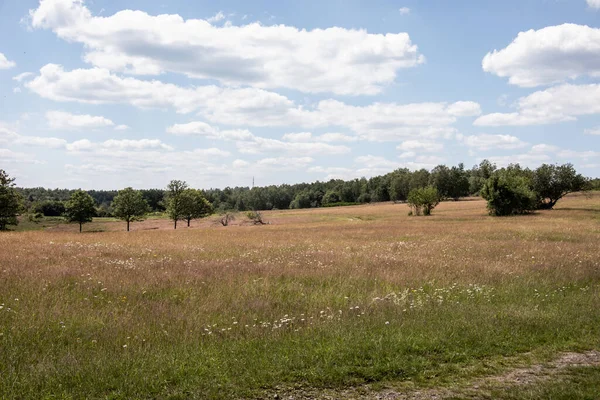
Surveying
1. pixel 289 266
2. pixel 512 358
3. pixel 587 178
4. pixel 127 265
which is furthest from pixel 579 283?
pixel 587 178

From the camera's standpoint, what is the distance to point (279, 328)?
8758 millimetres

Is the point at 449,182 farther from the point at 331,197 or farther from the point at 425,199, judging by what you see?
the point at 425,199

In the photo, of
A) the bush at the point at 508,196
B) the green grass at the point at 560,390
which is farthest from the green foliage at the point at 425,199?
the green grass at the point at 560,390

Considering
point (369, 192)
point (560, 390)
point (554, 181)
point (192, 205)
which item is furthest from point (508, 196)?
point (369, 192)

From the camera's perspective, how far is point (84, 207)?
70750mm

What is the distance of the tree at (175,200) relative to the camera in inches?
3014

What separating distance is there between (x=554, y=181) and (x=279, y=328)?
77267 mm

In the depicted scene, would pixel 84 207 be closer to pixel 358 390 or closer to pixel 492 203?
pixel 492 203

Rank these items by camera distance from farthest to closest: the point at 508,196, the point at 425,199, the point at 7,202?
1. the point at 425,199
2. the point at 508,196
3. the point at 7,202

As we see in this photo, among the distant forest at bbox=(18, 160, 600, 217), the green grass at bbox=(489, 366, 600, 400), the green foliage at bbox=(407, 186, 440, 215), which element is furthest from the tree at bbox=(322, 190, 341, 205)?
the green grass at bbox=(489, 366, 600, 400)

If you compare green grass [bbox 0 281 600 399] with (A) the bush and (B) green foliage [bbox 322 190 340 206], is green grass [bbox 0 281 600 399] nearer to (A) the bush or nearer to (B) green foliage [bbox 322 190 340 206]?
(A) the bush

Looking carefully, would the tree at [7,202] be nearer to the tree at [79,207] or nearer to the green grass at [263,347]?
the tree at [79,207]

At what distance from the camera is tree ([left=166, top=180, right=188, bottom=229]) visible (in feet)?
251

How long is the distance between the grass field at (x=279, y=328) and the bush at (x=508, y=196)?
5309 cm
